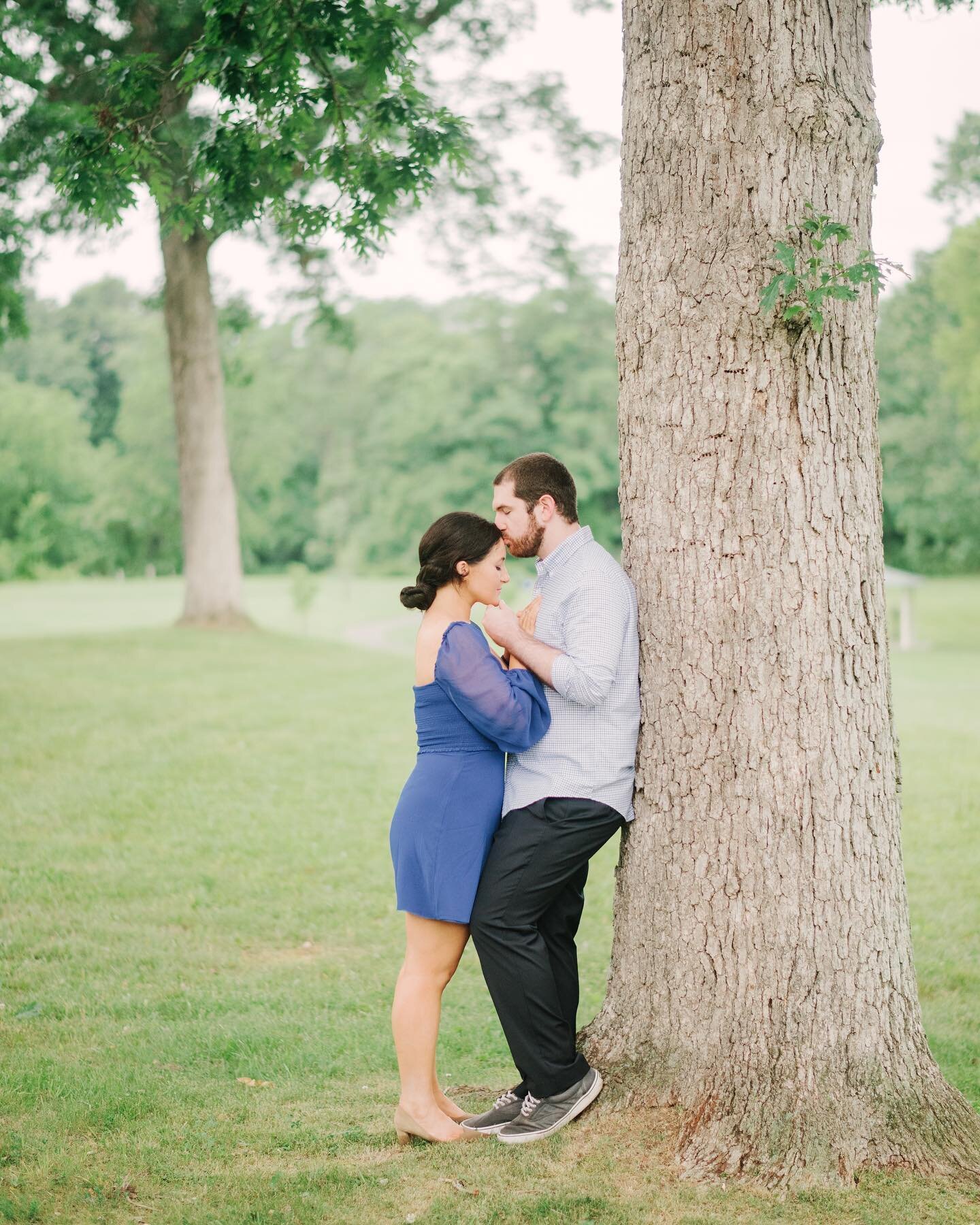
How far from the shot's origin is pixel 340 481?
63125mm

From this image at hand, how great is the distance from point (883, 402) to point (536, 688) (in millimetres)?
41951

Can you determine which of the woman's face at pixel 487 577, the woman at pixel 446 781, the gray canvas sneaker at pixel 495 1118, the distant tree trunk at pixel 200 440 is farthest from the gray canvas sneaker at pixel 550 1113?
the distant tree trunk at pixel 200 440

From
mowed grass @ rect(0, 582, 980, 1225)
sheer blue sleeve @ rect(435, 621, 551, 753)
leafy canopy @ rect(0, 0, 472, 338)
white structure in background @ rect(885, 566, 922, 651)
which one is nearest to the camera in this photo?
mowed grass @ rect(0, 582, 980, 1225)

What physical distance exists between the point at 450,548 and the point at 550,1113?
1.95 meters

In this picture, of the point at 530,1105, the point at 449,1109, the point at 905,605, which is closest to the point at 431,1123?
the point at 449,1109

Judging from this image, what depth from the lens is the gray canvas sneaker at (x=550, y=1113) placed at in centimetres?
403

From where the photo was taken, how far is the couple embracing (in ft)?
13.2

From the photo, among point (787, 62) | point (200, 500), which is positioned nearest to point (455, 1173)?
point (787, 62)

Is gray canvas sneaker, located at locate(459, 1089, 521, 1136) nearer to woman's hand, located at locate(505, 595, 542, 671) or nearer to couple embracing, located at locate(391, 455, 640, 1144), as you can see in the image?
couple embracing, located at locate(391, 455, 640, 1144)

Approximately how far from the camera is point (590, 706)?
13.4 ft

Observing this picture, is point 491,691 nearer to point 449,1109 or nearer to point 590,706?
point 590,706

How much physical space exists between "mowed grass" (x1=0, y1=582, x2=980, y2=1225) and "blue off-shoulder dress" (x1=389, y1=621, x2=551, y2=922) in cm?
89

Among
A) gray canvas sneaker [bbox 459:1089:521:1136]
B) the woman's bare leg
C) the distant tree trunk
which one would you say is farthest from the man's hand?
the distant tree trunk

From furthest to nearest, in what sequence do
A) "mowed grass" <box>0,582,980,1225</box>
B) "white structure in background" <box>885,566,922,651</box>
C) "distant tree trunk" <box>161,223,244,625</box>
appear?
"white structure in background" <box>885,566,922,651</box> < "distant tree trunk" <box>161,223,244,625</box> < "mowed grass" <box>0,582,980,1225</box>
